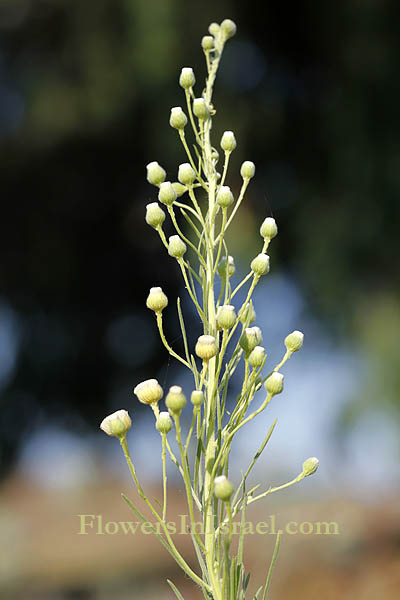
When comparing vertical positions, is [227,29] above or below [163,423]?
above

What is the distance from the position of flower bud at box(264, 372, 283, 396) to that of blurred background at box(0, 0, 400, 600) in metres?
1.27

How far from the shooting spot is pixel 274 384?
12.8 inches

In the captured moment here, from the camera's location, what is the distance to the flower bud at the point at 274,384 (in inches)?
12.8

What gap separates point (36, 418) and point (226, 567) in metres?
1.96

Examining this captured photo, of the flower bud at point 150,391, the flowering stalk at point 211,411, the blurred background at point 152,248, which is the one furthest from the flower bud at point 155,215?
the blurred background at point 152,248

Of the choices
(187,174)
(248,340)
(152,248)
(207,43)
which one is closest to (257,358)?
(248,340)

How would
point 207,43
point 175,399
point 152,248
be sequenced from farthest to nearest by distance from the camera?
1. point 152,248
2. point 207,43
3. point 175,399

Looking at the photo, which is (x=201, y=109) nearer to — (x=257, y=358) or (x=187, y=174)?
(x=187, y=174)

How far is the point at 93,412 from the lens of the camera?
84.6 inches

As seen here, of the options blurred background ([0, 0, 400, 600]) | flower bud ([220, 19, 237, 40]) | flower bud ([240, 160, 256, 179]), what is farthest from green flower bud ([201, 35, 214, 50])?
blurred background ([0, 0, 400, 600])

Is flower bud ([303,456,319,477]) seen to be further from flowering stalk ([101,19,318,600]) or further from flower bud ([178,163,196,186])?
flower bud ([178,163,196,186])

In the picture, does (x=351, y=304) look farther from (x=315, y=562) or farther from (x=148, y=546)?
(x=148, y=546)

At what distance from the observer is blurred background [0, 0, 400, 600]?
1725 millimetres

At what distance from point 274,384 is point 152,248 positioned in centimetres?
198
